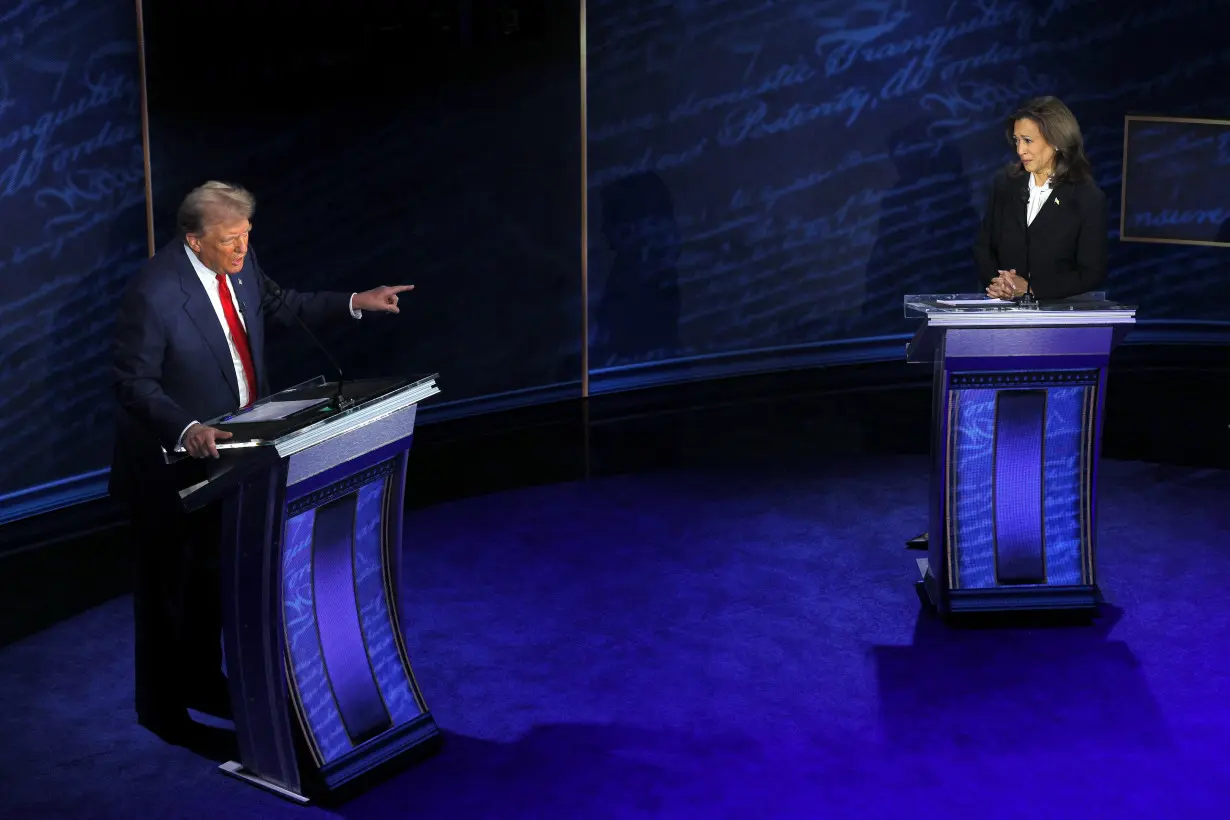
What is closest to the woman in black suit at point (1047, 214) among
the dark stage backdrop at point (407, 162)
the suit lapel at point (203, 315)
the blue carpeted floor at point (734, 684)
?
the blue carpeted floor at point (734, 684)

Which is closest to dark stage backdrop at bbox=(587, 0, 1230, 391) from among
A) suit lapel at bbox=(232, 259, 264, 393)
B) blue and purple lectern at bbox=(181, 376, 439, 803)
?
suit lapel at bbox=(232, 259, 264, 393)

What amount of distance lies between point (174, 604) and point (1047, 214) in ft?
9.44

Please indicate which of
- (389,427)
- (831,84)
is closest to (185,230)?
(389,427)

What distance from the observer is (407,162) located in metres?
6.86

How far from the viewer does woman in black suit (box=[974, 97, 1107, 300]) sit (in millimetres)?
4660

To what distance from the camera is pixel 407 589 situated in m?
5.08

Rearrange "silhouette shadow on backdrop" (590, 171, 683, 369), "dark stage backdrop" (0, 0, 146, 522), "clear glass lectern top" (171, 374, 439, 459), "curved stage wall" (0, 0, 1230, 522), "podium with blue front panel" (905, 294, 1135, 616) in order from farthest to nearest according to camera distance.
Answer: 1. "silhouette shadow on backdrop" (590, 171, 683, 369)
2. "curved stage wall" (0, 0, 1230, 522)
3. "dark stage backdrop" (0, 0, 146, 522)
4. "podium with blue front panel" (905, 294, 1135, 616)
5. "clear glass lectern top" (171, 374, 439, 459)

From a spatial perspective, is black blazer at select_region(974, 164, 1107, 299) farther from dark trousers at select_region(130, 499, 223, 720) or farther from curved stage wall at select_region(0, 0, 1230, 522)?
curved stage wall at select_region(0, 0, 1230, 522)

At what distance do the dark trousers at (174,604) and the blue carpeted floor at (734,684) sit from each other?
15cm

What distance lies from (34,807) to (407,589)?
5.50 feet

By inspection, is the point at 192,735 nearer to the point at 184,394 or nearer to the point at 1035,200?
the point at 184,394

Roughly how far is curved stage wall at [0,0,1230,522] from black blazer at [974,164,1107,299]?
114 inches

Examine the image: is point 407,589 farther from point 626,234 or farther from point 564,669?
point 626,234

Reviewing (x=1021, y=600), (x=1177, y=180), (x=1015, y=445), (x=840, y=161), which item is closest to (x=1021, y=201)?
(x=1015, y=445)
